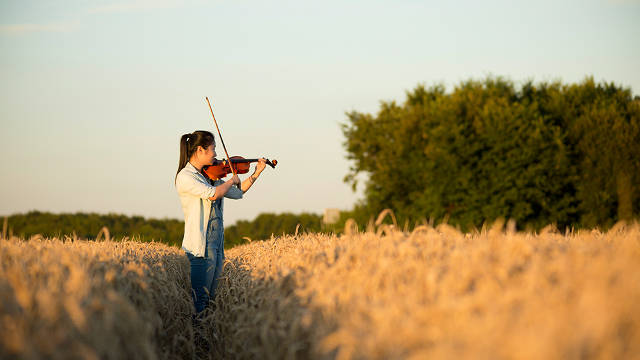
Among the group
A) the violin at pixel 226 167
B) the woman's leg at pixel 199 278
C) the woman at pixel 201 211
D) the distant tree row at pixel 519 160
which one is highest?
the distant tree row at pixel 519 160

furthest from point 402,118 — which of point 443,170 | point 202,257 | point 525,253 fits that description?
A: point 525,253

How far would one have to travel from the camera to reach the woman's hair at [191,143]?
7.34 metres

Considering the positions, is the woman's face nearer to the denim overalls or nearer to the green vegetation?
the denim overalls

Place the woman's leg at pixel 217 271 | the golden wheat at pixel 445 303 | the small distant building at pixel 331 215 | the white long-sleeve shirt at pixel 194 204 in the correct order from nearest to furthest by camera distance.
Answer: the golden wheat at pixel 445 303
the white long-sleeve shirt at pixel 194 204
the woman's leg at pixel 217 271
the small distant building at pixel 331 215

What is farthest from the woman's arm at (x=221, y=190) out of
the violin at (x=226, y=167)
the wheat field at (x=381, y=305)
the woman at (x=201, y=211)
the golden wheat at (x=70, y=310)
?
the golden wheat at (x=70, y=310)

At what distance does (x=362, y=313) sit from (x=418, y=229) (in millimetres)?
2149

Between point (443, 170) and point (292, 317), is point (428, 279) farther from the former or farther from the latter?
point (443, 170)

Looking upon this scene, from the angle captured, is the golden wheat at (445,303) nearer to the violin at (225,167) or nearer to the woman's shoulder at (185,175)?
the woman's shoulder at (185,175)

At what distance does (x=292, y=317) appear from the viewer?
14.3ft

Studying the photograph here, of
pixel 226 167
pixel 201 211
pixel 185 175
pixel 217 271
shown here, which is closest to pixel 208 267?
pixel 217 271

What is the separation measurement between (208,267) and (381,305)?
12.2 feet

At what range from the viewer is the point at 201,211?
7.16 m

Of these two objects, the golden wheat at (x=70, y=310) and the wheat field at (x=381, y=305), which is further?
the golden wheat at (x=70, y=310)

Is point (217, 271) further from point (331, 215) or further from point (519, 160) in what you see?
point (331, 215)
